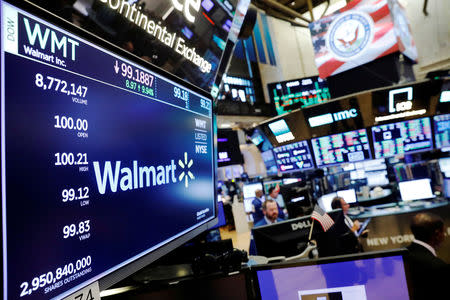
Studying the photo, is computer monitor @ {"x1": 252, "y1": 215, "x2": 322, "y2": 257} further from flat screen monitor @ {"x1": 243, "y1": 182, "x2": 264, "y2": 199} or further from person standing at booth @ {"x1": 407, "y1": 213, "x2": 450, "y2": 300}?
flat screen monitor @ {"x1": 243, "y1": 182, "x2": 264, "y2": 199}

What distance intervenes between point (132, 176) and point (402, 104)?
16.9 feet

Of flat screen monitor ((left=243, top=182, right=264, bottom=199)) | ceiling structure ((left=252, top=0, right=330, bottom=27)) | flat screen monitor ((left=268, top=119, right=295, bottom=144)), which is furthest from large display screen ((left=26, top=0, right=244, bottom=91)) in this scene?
ceiling structure ((left=252, top=0, right=330, bottom=27))

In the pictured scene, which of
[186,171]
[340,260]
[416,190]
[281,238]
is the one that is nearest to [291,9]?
[416,190]

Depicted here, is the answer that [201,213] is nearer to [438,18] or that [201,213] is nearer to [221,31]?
[221,31]

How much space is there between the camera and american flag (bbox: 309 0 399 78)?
521cm

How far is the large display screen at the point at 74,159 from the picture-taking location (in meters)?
0.59

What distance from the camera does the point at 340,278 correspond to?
1195 millimetres

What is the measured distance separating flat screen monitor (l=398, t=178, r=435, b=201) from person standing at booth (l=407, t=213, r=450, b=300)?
3433 millimetres

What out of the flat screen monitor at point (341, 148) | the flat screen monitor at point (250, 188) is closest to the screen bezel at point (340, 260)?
the flat screen monitor at point (341, 148)

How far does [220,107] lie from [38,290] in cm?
786

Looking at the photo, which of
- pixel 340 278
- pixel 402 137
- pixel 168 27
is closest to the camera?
pixel 340 278

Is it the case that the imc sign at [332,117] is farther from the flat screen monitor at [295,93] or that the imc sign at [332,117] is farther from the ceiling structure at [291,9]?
the ceiling structure at [291,9]

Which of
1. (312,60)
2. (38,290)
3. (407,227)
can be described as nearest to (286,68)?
(312,60)

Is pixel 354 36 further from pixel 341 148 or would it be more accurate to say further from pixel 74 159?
pixel 74 159
